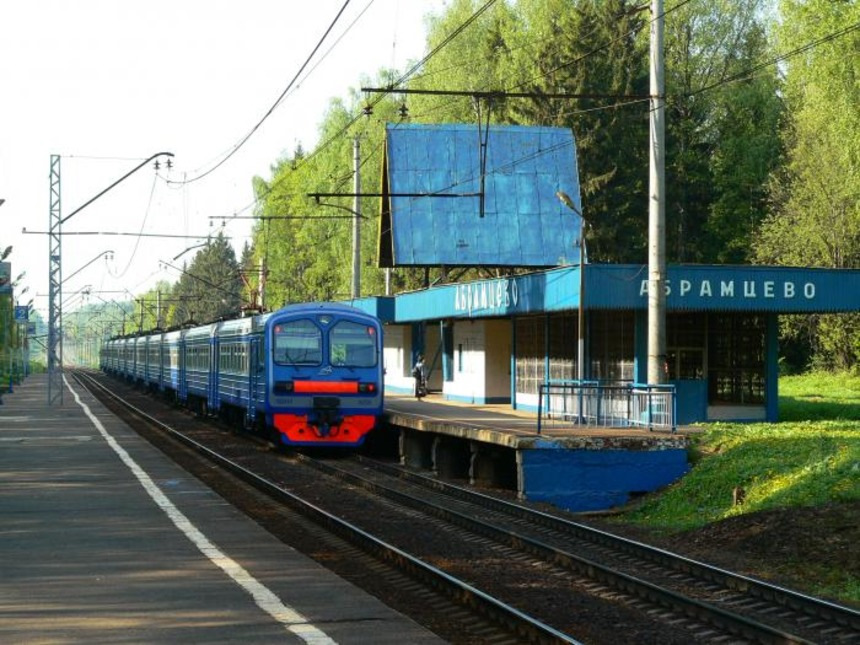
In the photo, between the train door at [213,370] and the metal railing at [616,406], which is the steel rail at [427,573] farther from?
the train door at [213,370]

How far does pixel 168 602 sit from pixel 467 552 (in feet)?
16.1

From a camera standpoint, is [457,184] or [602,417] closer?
[602,417]

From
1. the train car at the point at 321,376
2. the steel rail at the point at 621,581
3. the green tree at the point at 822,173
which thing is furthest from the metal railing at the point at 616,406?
the green tree at the point at 822,173

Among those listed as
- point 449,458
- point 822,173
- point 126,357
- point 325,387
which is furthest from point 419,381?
point 126,357

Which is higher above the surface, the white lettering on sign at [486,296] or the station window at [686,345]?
the white lettering on sign at [486,296]

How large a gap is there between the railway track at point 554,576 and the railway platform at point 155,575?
1.00 m

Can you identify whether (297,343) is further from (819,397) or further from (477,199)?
(819,397)

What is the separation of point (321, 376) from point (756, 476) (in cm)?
1037

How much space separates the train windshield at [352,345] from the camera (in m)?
27.9

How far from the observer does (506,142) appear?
47719mm

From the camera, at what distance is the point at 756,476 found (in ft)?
66.0

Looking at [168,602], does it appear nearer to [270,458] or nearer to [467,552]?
[467,552]

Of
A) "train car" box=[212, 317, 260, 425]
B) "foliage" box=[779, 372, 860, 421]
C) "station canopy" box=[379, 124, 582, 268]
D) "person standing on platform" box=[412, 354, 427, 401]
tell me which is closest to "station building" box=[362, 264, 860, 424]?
"foliage" box=[779, 372, 860, 421]

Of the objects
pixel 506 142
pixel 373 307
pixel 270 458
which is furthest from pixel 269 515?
pixel 506 142
